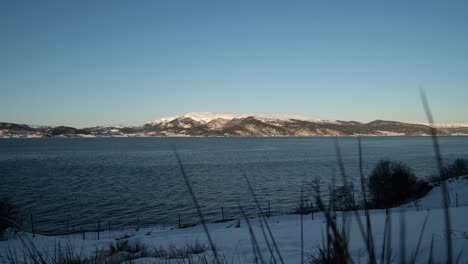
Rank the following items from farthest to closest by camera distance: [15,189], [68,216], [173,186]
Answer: [173,186], [15,189], [68,216]

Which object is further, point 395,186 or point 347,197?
point 395,186

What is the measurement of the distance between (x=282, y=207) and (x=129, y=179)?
34588 millimetres

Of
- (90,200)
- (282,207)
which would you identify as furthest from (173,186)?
(282,207)

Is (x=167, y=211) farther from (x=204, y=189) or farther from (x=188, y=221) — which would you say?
(x=204, y=189)

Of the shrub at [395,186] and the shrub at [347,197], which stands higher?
the shrub at [347,197]

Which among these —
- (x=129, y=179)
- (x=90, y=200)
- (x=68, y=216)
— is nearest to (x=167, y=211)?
(x=68, y=216)

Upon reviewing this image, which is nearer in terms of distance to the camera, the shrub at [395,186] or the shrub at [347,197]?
the shrub at [347,197]

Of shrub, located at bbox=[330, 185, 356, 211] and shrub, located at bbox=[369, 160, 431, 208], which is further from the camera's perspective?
shrub, located at bbox=[369, 160, 431, 208]

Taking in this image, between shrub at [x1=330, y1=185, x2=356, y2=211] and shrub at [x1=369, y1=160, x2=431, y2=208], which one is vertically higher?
shrub at [x1=330, y1=185, x2=356, y2=211]

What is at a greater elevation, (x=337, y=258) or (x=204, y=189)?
(x=337, y=258)

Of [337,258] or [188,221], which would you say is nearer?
[337,258]

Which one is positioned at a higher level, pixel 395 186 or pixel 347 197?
pixel 347 197

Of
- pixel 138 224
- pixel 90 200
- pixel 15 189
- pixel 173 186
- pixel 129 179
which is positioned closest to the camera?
pixel 138 224

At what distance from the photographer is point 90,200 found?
4053 cm
